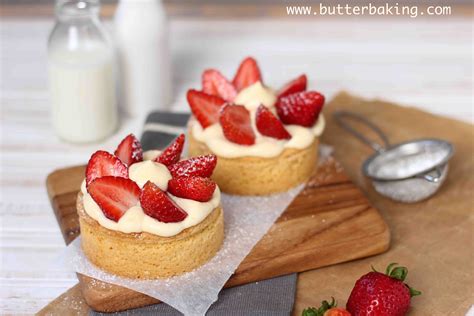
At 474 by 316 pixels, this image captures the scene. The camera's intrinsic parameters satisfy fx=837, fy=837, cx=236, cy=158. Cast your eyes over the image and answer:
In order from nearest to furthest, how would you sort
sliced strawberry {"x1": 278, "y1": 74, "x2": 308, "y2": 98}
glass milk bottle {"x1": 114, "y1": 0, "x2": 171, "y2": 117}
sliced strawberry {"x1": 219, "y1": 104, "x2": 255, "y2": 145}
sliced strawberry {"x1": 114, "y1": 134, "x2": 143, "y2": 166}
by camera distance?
1. sliced strawberry {"x1": 114, "y1": 134, "x2": 143, "y2": 166}
2. sliced strawberry {"x1": 219, "y1": 104, "x2": 255, "y2": 145}
3. sliced strawberry {"x1": 278, "y1": 74, "x2": 308, "y2": 98}
4. glass milk bottle {"x1": 114, "y1": 0, "x2": 171, "y2": 117}

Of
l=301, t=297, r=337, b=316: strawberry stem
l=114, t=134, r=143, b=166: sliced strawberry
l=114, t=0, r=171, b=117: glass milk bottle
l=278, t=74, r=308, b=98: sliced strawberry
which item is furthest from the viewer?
l=114, t=0, r=171, b=117: glass milk bottle

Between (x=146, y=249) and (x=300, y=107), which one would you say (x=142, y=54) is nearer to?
(x=300, y=107)

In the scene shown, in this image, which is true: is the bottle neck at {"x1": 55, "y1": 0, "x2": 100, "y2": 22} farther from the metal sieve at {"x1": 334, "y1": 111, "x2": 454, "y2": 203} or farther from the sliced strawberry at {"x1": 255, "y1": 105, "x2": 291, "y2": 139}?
the metal sieve at {"x1": 334, "y1": 111, "x2": 454, "y2": 203}

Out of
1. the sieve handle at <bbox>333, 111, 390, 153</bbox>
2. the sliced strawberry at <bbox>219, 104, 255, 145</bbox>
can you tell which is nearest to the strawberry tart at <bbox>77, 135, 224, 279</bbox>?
the sliced strawberry at <bbox>219, 104, 255, 145</bbox>

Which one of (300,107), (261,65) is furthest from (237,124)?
(261,65)

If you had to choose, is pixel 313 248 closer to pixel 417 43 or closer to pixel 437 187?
pixel 437 187

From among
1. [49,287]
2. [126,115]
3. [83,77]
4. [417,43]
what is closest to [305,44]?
[417,43]

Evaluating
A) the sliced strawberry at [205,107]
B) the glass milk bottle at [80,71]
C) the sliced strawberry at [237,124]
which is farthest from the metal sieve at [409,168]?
the glass milk bottle at [80,71]
